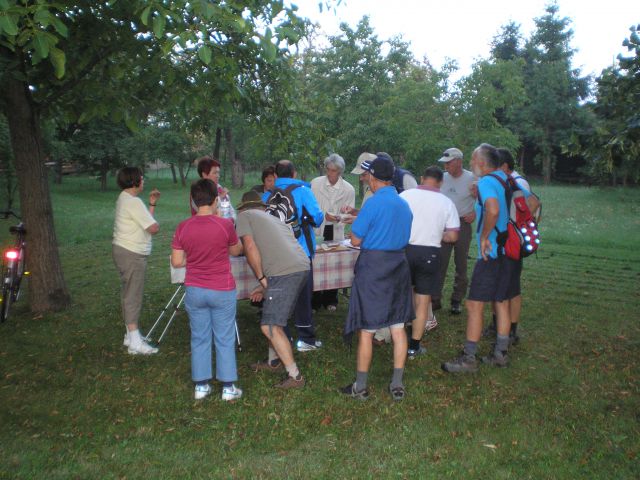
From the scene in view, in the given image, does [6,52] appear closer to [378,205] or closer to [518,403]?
[378,205]

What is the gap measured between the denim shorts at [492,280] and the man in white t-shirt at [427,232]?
0.41 metres

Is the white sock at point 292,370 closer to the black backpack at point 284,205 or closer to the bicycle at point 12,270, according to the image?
the black backpack at point 284,205

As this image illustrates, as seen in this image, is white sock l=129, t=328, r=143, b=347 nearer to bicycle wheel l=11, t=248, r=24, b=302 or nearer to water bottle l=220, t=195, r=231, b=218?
water bottle l=220, t=195, r=231, b=218

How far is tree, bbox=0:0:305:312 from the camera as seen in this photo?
645 centimetres

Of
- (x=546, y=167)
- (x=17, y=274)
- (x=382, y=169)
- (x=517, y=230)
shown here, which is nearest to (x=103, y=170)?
(x=17, y=274)

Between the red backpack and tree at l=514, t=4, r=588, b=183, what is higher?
tree at l=514, t=4, r=588, b=183

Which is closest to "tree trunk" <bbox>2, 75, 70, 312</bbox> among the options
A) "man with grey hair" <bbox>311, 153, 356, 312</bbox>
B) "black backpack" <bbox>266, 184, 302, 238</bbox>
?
"man with grey hair" <bbox>311, 153, 356, 312</bbox>

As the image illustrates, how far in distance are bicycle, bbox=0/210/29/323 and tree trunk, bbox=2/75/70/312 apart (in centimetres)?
13

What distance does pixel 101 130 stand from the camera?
3972 cm

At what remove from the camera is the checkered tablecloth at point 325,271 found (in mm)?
6102

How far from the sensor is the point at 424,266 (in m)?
5.89

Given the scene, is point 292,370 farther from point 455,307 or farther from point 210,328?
point 455,307

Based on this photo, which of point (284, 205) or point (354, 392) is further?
point (284, 205)

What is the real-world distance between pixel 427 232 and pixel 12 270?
5.14 m
